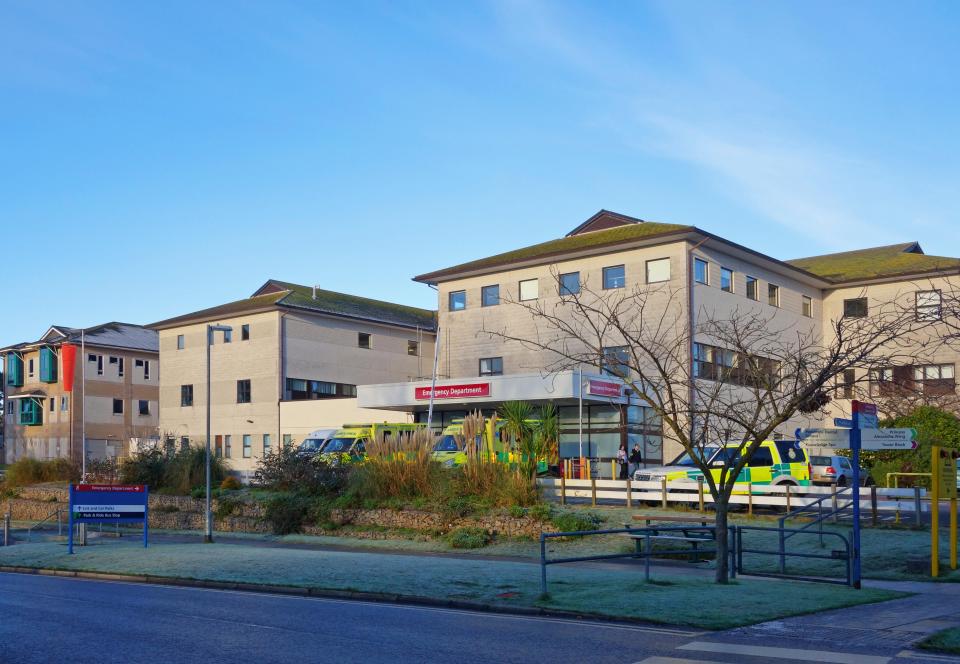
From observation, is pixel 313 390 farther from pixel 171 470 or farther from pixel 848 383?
pixel 848 383

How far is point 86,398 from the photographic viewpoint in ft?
231

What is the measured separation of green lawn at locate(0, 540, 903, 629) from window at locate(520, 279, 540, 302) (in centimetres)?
2465

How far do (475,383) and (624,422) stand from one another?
20.5 ft

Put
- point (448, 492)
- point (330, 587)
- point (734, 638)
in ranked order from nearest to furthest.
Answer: point (734, 638)
point (330, 587)
point (448, 492)

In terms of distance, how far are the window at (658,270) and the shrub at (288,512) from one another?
1948 centimetres

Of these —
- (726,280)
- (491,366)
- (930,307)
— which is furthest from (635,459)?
(930,307)

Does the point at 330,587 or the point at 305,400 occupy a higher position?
the point at 305,400

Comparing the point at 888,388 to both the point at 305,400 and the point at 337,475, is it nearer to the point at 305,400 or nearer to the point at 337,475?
the point at 337,475

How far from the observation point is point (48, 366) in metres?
72.1

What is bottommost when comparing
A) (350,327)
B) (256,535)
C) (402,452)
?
(256,535)

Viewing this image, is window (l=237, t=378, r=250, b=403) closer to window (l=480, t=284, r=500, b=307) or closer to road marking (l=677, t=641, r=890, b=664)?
window (l=480, t=284, r=500, b=307)

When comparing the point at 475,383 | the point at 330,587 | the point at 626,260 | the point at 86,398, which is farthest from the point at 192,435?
the point at 330,587

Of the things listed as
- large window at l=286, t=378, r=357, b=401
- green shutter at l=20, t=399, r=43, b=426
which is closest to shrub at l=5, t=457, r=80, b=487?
large window at l=286, t=378, r=357, b=401

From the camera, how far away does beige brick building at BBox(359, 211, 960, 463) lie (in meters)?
40.0
